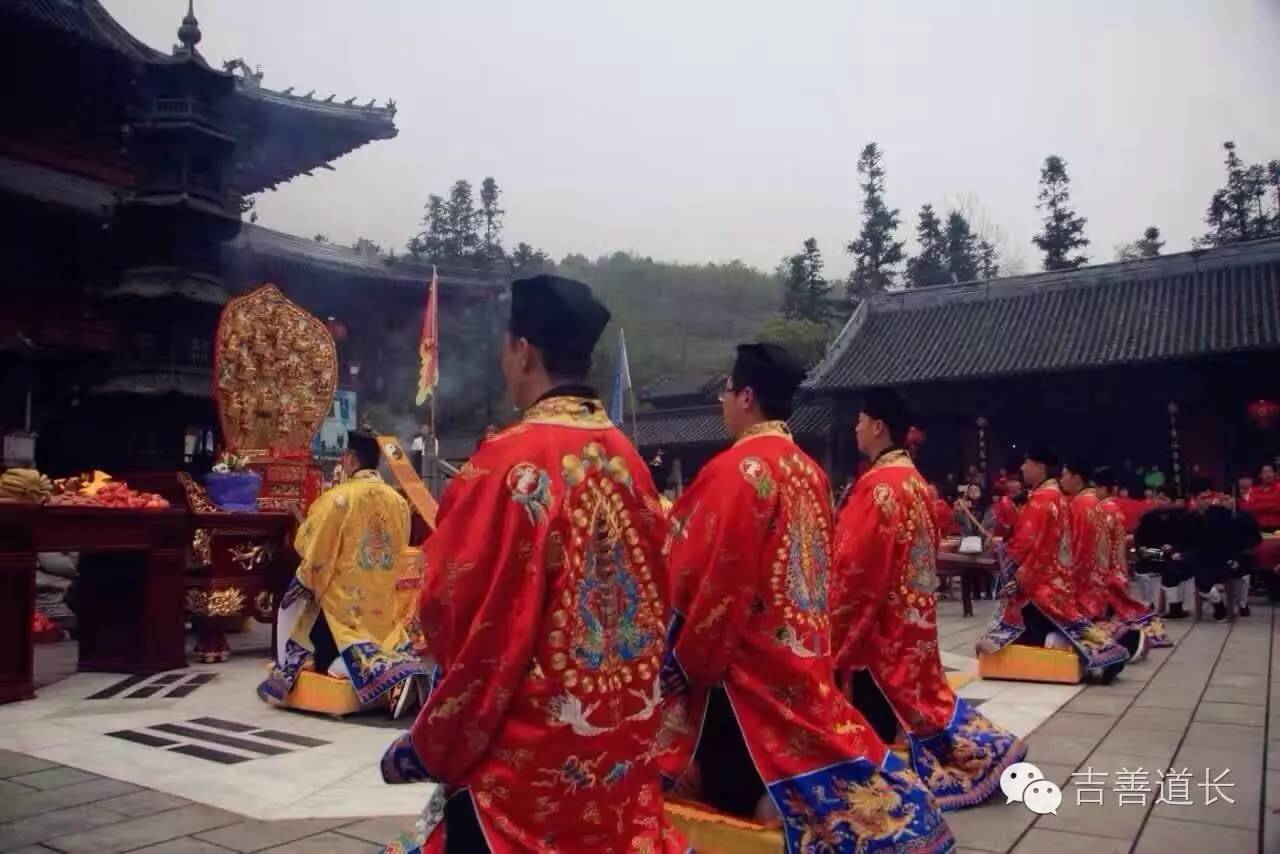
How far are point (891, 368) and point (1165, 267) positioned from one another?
627cm

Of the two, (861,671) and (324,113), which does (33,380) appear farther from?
(861,671)

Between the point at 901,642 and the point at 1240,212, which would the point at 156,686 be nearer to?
the point at 901,642

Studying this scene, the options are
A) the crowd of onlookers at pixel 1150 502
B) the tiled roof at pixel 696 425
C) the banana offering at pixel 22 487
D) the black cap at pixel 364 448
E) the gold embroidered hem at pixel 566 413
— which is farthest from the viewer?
the tiled roof at pixel 696 425

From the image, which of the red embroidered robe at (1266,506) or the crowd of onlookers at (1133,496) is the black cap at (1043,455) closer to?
the crowd of onlookers at (1133,496)

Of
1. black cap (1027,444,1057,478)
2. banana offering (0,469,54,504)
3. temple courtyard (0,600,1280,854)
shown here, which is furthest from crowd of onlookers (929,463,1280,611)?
banana offering (0,469,54,504)

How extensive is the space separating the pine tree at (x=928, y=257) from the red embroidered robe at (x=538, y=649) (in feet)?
138

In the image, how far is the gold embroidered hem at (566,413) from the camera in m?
2.26

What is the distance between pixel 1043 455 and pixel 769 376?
179 inches

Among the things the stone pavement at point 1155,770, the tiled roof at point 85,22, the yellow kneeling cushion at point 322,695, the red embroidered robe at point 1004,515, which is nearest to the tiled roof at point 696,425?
the red embroidered robe at point 1004,515

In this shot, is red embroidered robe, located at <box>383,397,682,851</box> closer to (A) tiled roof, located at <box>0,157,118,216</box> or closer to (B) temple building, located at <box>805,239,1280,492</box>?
(A) tiled roof, located at <box>0,157,118,216</box>

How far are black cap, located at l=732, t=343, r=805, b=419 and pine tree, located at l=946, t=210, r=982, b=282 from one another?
41.2m

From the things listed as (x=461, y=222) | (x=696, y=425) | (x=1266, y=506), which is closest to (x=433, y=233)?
(x=461, y=222)

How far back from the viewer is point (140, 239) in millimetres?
9891

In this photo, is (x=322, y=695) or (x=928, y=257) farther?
(x=928, y=257)
